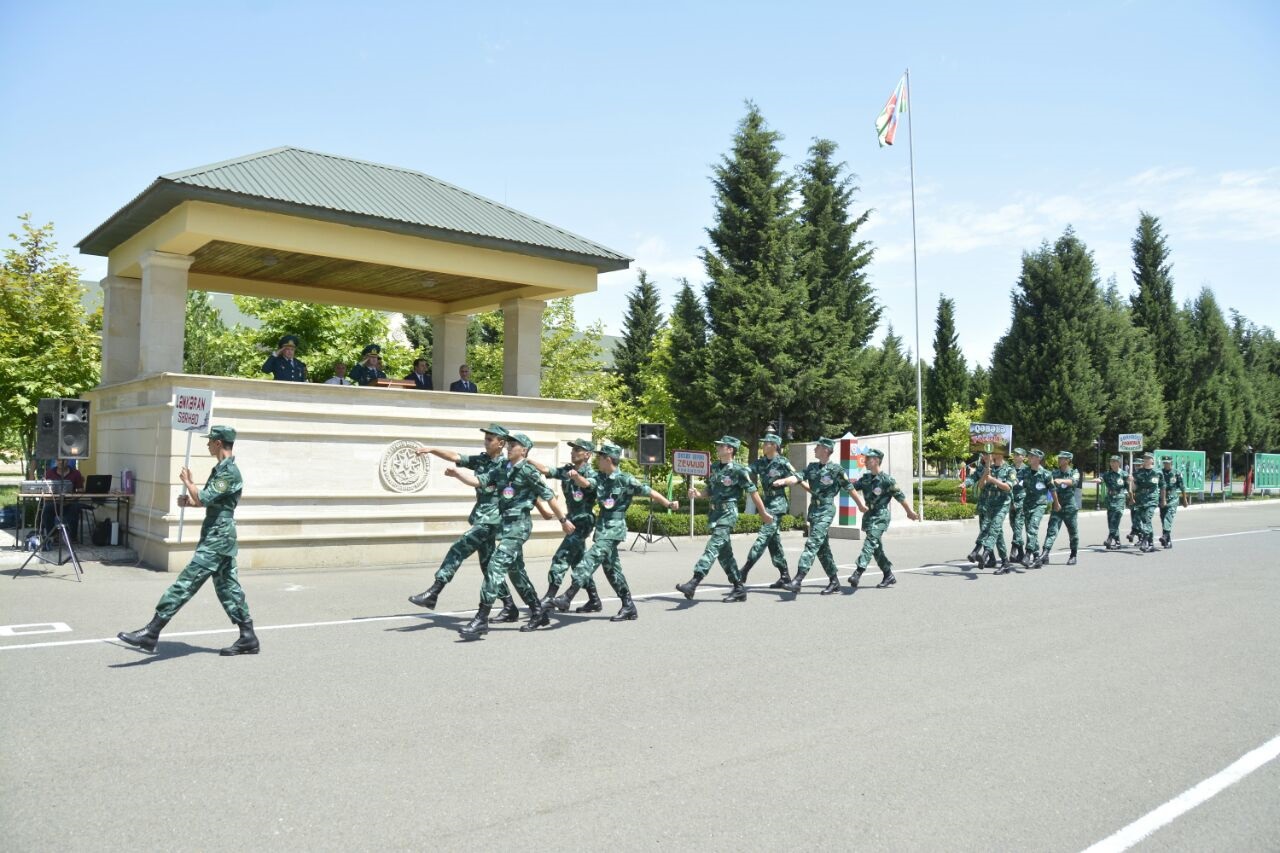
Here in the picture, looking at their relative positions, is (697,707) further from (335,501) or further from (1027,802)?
(335,501)

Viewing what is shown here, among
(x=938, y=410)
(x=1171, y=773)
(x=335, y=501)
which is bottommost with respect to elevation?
(x=1171, y=773)

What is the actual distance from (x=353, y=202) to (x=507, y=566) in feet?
30.1

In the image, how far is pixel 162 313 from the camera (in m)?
15.1

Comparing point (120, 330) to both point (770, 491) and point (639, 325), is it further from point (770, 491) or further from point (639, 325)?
point (639, 325)

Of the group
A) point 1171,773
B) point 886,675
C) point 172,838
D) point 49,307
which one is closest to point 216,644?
point 172,838

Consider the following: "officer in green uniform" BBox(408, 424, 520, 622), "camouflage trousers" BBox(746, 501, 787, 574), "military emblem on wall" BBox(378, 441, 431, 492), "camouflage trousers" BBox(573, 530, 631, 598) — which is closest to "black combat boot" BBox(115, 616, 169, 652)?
"officer in green uniform" BBox(408, 424, 520, 622)

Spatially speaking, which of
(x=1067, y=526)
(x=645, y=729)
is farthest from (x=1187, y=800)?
(x=1067, y=526)

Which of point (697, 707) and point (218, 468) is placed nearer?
point (697, 707)

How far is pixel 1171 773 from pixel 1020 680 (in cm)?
216

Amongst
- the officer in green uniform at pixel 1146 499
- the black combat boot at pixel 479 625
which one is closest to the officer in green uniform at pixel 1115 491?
the officer in green uniform at pixel 1146 499

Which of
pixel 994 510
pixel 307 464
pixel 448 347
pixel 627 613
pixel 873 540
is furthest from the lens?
pixel 448 347

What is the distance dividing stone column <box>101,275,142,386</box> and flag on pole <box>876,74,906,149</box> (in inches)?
785

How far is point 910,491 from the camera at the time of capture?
88.0 ft

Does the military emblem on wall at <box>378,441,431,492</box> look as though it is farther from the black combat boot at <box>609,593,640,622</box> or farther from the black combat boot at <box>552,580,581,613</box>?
the black combat boot at <box>609,593,640,622</box>
